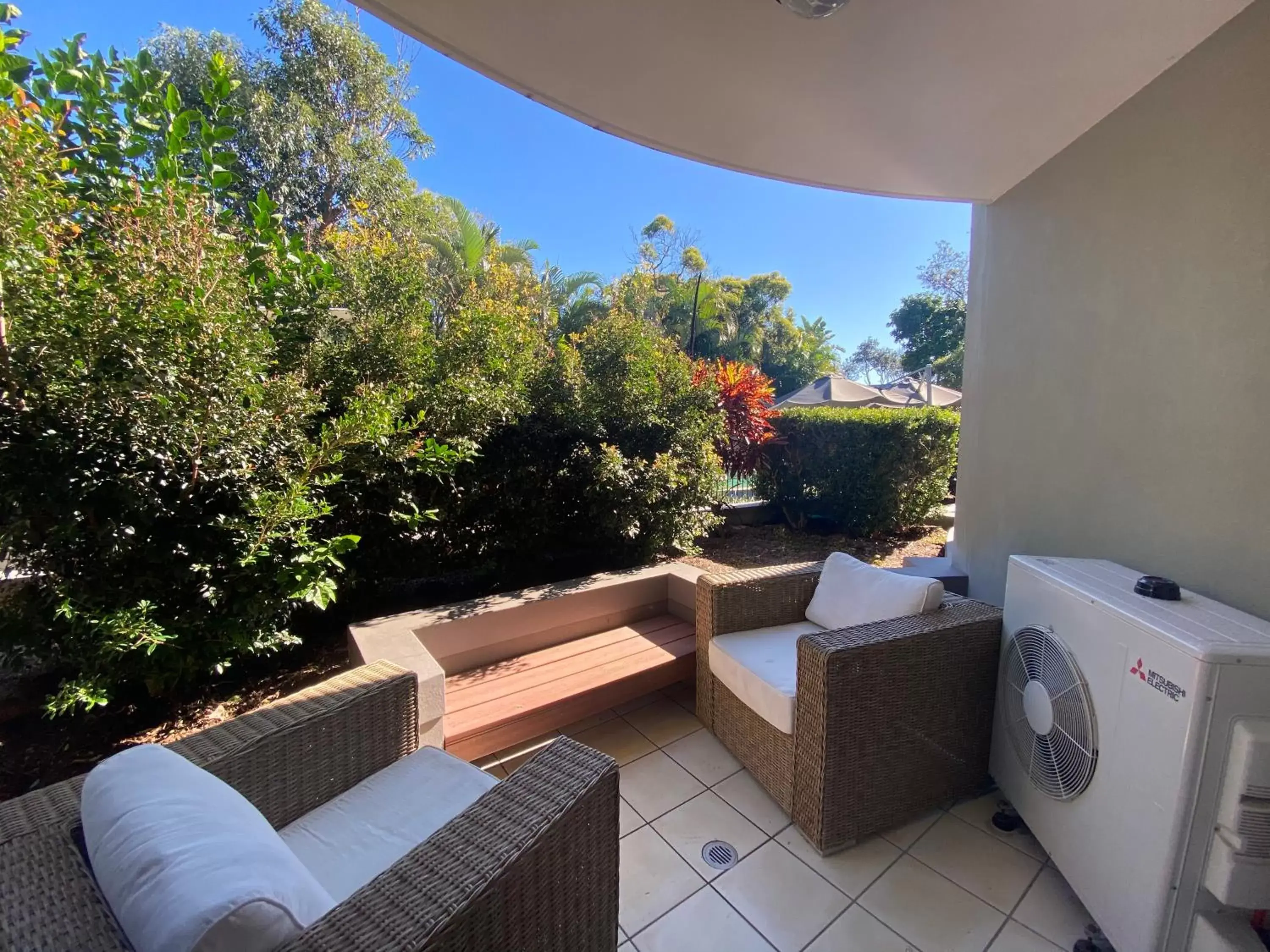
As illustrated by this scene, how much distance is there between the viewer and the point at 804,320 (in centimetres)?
2042

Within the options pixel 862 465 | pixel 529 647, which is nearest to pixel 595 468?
pixel 529 647

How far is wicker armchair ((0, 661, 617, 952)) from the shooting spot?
0.71m

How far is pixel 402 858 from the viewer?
874 millimetres

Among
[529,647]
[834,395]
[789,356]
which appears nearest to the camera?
[529,647]

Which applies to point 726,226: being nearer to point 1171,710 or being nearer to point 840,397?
point 840,397

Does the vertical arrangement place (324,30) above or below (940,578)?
above

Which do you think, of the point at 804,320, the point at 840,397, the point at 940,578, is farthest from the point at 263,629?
the point at 804,320

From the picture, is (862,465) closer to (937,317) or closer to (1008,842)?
(1008,842)

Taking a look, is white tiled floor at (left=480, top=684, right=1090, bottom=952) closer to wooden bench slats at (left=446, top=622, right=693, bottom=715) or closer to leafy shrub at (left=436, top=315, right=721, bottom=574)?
wooden bench slats at (left=446, top=622, right=693, bottom=715)

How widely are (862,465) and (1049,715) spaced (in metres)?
3.47

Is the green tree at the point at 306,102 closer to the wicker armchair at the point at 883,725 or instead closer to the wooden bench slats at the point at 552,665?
the wooden bench slats at the point at 552,665

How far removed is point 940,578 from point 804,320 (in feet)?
64.2

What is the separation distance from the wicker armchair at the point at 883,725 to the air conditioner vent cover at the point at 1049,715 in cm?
13

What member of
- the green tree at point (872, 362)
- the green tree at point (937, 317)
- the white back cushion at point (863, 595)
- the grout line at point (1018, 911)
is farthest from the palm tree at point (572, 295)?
the green tree at point (872, 362)
